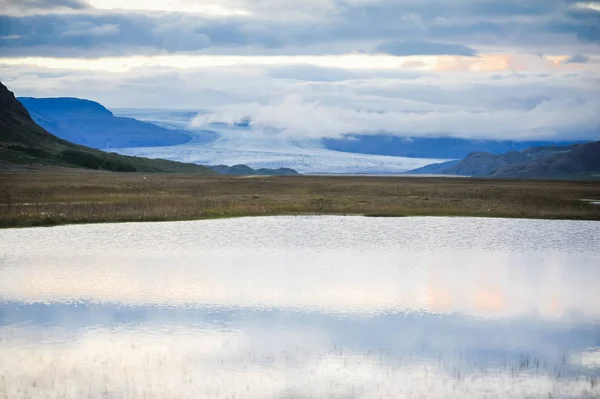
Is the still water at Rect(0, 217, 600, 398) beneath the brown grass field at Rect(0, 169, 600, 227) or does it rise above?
beneath

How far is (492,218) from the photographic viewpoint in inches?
2137

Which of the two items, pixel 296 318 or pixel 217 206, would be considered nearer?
pixel 296 318

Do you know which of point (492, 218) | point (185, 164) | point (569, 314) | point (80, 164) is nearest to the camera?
point (569, 314)

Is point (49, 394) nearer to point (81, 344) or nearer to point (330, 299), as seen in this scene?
point (81, 344)

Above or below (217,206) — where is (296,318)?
below

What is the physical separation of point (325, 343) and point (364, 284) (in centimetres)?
842

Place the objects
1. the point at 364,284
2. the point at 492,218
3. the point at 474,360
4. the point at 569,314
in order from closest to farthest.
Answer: the point at 474,360, the point at 569,314, the point at 364,284, the point at 492,218

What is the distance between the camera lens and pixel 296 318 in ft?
70.7

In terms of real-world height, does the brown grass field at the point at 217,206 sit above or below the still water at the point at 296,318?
above

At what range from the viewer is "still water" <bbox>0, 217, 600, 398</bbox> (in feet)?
51.9

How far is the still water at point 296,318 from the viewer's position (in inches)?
622

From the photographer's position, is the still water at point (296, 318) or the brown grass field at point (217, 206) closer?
the still water at point (296, 318)

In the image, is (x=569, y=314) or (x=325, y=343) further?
(x=569, y=314)

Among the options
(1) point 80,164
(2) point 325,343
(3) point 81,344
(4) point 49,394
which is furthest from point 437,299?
(1) point 80,164
